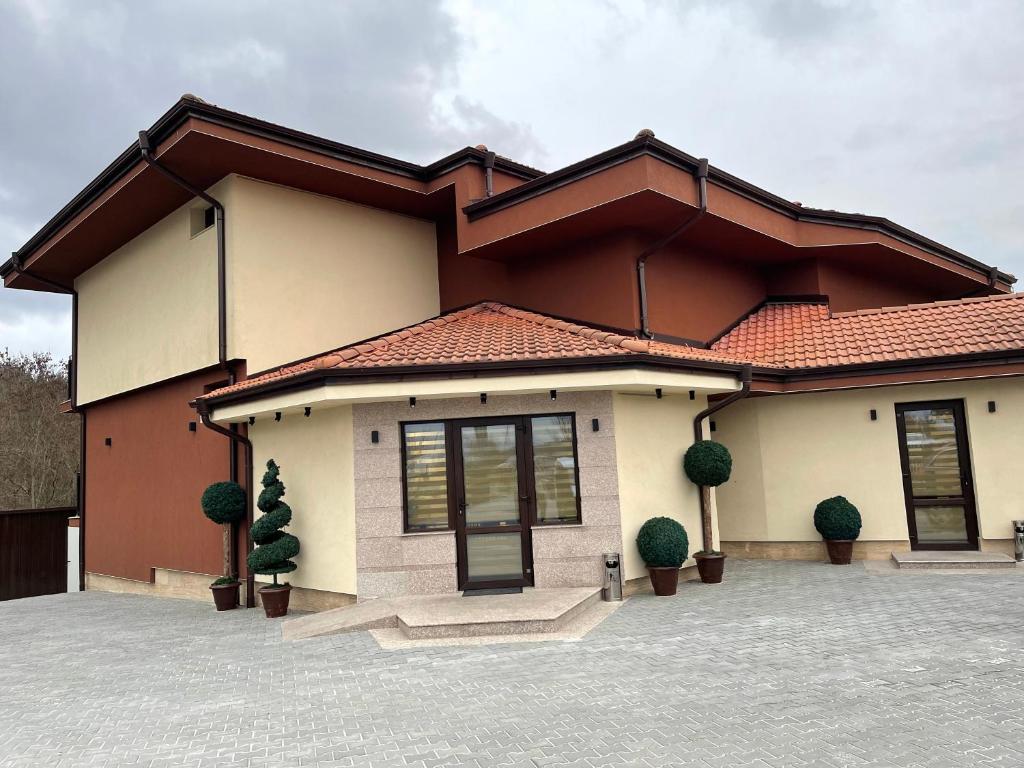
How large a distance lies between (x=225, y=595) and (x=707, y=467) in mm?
7615

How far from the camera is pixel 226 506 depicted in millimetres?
11094

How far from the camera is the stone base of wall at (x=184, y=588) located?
10.0 metres

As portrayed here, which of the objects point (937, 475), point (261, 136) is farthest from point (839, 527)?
point (261, 136)

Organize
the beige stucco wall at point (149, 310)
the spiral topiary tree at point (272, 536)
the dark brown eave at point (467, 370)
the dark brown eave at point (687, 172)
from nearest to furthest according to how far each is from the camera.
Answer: the dark brown eave at point (467, 370), the spiral topiary tree at point (272, 536), the dark brown eave at point (687, 172), the beige stucco wall at point (149, 310)

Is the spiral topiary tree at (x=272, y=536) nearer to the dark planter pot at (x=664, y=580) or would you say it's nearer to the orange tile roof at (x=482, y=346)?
the orange tile roof at (x=482, y=346)

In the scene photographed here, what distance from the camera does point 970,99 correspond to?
20.9m

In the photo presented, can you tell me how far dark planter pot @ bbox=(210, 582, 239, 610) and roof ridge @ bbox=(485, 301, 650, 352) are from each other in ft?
20.4

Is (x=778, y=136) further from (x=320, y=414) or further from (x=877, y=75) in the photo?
(x=320, y=414)

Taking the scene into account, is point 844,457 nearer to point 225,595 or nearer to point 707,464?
point 707,464

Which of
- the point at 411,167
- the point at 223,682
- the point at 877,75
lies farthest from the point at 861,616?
the point at 877,75

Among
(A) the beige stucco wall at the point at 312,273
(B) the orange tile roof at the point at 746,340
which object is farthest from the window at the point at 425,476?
(A) the beige stucco wall at the point at 312,273

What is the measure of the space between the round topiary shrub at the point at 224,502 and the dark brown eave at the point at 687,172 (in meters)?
6.00

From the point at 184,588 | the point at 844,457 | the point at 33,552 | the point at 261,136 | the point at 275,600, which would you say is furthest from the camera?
the point at 33,552

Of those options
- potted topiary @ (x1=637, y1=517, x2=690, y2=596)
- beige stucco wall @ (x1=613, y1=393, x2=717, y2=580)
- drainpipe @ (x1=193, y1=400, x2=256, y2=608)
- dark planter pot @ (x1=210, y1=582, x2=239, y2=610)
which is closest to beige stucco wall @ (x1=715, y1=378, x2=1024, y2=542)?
beige stucco wall @ (x1=613, y1=393, x2=717, y2=580)
